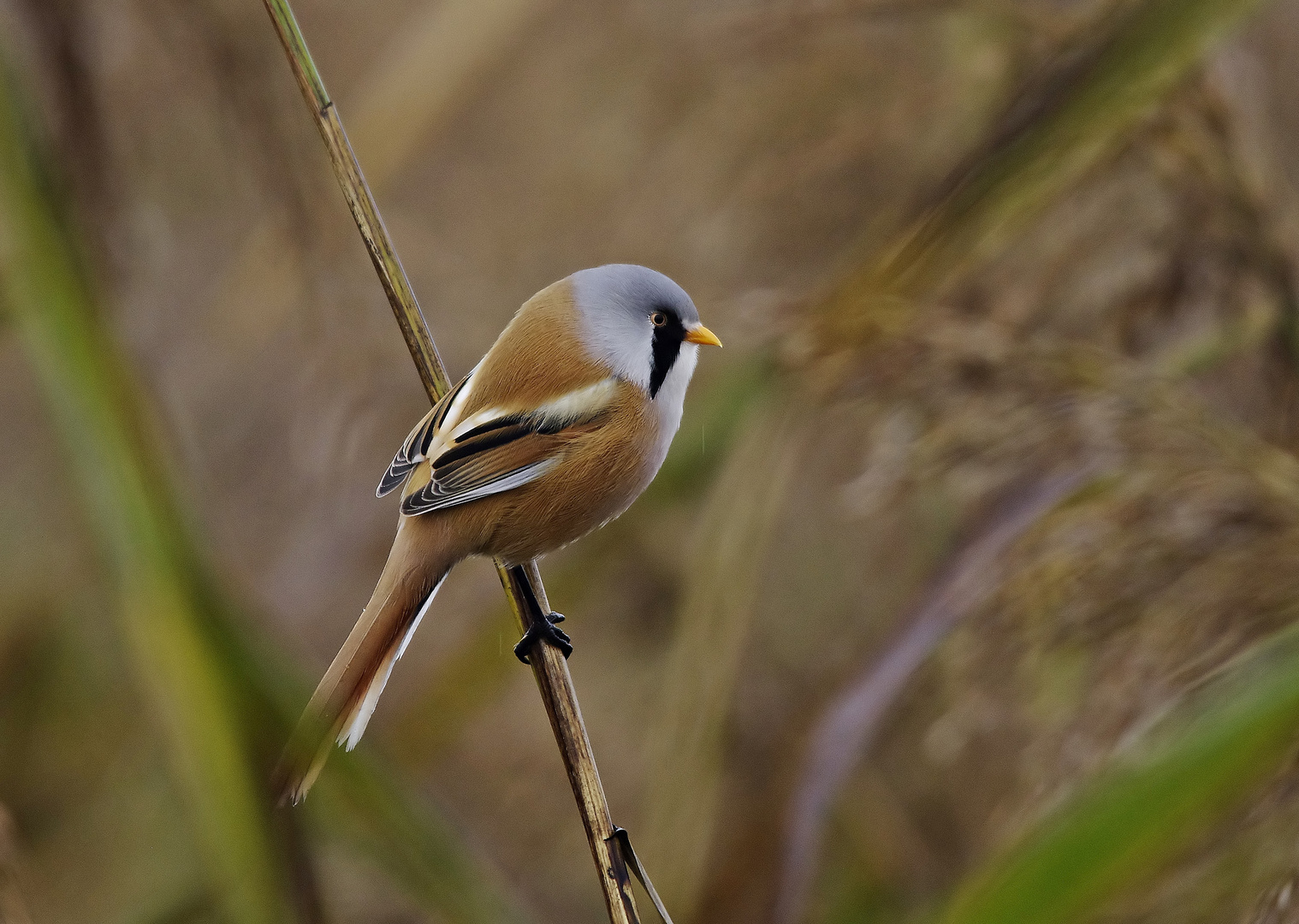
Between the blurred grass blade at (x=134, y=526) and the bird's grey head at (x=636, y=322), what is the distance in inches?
24.8

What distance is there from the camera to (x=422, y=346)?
1.45 meters

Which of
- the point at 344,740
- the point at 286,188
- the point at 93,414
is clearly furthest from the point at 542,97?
the point at 344,740

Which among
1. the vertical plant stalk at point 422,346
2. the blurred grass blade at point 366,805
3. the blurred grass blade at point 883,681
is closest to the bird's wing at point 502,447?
the vertical plant stalk at point 422,346

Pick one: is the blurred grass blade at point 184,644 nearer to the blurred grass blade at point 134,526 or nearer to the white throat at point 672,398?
the blurred grass blade at point 134,526

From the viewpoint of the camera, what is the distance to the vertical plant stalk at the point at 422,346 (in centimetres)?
119

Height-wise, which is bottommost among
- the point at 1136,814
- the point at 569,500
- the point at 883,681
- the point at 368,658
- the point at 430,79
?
the point at 1136,814

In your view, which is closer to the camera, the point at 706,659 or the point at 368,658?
the point at 368,658

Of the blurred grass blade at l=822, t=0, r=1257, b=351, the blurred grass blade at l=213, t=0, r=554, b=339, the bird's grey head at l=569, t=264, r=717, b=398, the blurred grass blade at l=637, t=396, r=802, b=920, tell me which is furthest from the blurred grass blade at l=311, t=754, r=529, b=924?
the blurred grass blade at l=213, t=0, r=554, b=339

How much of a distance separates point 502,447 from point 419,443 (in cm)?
15

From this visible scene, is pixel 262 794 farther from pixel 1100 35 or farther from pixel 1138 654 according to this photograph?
pixel 1100 35

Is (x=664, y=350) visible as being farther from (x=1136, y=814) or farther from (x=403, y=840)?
(x=1136, y=814)

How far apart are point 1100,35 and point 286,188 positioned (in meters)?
1.24

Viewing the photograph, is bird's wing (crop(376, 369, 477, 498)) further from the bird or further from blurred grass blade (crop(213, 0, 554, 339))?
blurred grass blade (crop(213, 0, 554, 339))

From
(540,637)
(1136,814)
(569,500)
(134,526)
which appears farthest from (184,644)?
(1136,814)
